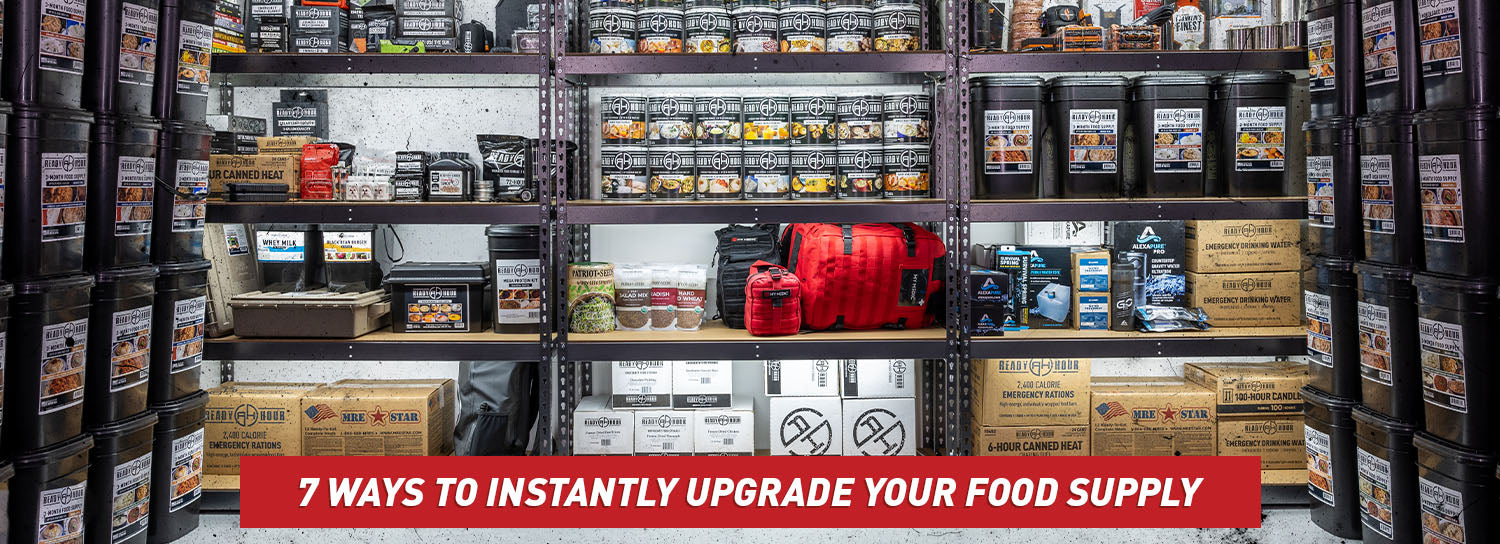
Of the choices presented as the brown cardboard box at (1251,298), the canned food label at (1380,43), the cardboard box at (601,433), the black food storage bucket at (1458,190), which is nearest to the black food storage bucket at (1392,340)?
the black food storage bucket at (1458,190)

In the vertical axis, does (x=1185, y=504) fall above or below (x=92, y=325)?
below

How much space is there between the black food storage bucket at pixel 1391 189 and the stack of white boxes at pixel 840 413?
1623 millimetres

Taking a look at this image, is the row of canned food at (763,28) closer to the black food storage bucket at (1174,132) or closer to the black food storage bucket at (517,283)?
the black food storage bucket at (517,283)

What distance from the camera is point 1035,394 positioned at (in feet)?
10.3

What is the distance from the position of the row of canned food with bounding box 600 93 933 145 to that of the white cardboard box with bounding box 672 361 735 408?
33.2 inches

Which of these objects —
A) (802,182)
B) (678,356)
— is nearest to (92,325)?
(678,356)

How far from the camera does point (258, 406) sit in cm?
315

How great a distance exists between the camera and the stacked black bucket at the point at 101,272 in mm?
1789

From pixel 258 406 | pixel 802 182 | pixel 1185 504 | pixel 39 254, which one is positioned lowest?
pixel 1185 504

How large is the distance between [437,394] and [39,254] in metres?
1.54

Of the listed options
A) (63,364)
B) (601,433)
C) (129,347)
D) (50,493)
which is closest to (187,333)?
(129,347)

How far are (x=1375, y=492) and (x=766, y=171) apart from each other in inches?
79.7

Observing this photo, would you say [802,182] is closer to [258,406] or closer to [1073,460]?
[1073,460]

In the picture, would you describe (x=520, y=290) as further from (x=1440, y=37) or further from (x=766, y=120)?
(x=1440, y=37)
